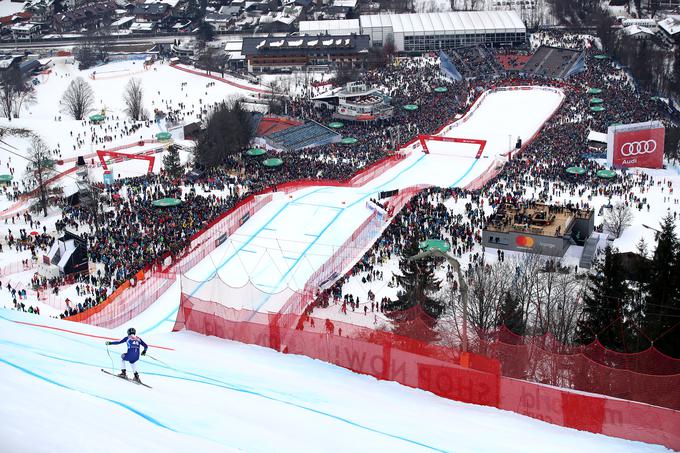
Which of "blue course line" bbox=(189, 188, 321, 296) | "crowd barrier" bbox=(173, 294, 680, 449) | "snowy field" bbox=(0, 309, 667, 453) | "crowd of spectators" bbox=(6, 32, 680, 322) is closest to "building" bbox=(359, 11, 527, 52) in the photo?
"crowd of spectators" bbox=(6, 32, 680, 322)

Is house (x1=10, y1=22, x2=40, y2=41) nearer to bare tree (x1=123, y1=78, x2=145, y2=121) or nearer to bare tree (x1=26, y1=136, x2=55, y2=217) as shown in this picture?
bare tree (x1=123, y1=78, x2=145, y2=121)

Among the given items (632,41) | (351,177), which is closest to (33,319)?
(351,177)

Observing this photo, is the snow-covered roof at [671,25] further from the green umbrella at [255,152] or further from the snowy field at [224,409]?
the snowy field at [224,409]

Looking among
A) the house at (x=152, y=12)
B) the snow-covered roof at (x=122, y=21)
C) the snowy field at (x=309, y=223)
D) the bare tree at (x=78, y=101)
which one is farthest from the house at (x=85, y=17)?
the snowy field at (x=309, y=223)

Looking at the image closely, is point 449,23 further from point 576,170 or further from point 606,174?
point 606,174

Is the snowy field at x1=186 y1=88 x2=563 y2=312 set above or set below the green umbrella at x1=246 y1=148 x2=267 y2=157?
below

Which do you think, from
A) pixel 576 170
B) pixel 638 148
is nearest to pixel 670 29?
pixel 638 148

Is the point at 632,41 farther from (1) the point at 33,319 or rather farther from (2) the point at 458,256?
(1) the point at 33,319

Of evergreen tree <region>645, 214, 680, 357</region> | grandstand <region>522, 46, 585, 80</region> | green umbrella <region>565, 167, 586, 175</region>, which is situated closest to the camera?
evergreen tree <region>645, 214, 680, 357</region>
